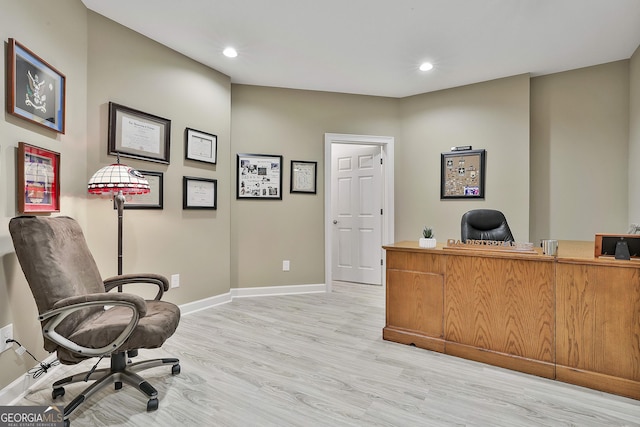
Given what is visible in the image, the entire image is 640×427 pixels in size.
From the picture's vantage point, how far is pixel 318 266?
4266 mm

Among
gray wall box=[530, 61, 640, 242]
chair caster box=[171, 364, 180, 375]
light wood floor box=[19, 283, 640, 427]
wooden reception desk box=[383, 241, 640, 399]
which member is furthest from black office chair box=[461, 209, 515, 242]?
chair caster box=[171, 364, 180, 375]

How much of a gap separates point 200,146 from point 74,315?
2.18 meters

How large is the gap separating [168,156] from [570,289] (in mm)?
3398

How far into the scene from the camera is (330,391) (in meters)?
1.90

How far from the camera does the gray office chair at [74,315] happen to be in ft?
5.03

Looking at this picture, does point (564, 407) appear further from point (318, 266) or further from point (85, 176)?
point (85, 176)

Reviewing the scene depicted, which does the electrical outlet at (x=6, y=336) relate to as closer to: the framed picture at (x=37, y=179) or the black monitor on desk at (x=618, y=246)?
the framed picture at (x=37, y=179)

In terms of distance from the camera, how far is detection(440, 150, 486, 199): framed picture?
3932 mm

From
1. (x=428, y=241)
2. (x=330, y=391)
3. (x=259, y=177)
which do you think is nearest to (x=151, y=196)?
(x=259, y=177)

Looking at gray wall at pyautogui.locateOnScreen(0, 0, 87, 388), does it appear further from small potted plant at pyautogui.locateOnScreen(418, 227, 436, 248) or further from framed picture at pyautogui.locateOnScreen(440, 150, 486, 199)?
framed picture at pyautogui.locateOnScreen(440, 150, 486, 199)

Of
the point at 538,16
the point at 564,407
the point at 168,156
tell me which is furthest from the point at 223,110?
the point at 564,407

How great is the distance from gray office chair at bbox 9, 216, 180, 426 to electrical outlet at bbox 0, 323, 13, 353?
33 cm

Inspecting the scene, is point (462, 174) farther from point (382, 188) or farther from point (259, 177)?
point (259, 177)

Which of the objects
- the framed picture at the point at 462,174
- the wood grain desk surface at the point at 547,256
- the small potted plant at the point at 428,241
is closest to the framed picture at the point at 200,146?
the wood grain desk surface at the point at 547,256
